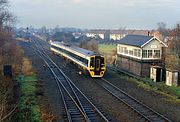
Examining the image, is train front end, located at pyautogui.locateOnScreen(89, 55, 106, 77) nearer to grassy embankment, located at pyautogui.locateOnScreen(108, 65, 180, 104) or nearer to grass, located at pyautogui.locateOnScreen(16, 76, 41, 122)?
grassy embankment, located at pyautogui.locateOnScreen(108, 65, 180, 104)

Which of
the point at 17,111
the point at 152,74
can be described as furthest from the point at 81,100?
the point at 152,74

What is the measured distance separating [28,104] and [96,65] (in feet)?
41.6

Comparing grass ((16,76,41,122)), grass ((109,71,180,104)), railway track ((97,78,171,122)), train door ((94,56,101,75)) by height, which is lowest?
grass ((109,71,180,104))

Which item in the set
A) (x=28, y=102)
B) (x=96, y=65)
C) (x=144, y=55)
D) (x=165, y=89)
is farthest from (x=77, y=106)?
(x=144, y=55)

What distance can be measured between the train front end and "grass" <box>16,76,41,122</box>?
20.1 ft

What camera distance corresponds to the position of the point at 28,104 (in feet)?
63.3

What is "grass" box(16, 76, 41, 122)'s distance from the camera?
16.4 m

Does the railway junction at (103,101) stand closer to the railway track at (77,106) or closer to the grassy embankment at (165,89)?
the railway track at (77,106)

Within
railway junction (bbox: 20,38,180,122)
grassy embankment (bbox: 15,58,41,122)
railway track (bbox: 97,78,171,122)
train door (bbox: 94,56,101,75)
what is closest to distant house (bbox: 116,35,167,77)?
railway junction (bbox: 20,38,180,122)

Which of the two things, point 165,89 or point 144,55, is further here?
point 144,55

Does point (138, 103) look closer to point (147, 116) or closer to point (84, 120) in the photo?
point (147, 116)

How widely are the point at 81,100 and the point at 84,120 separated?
4934 millimetres

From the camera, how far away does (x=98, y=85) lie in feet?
89.9

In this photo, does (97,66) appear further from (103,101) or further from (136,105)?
(136,105)
